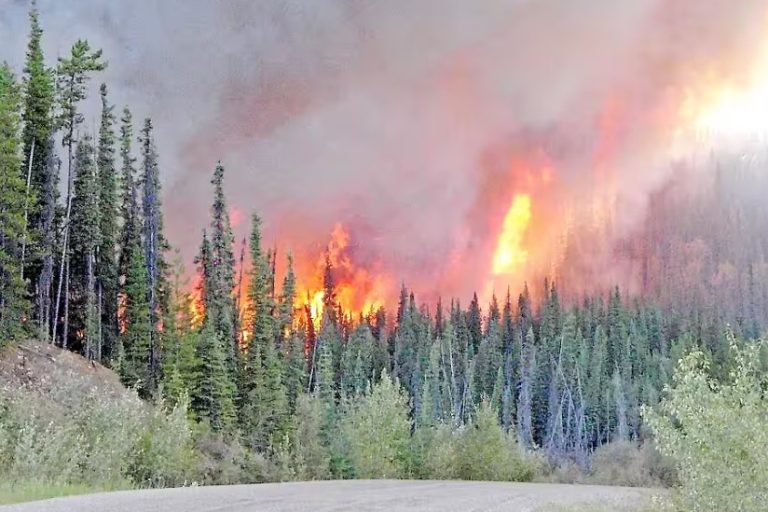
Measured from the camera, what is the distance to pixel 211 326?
82.9m

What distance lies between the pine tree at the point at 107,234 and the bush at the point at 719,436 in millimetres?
69428

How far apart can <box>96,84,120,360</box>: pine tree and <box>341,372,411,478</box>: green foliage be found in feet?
113

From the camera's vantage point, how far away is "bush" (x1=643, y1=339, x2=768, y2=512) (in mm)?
18938

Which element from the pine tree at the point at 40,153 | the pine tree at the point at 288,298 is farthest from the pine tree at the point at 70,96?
the pine tree at the point at 288,298

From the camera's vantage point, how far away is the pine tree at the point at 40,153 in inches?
2746

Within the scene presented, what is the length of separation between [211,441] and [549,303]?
5434 inches

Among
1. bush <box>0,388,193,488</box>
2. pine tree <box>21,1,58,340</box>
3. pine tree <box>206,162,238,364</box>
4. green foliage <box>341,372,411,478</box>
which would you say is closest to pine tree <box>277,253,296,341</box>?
pine tree <box>206,162,238,364</box>

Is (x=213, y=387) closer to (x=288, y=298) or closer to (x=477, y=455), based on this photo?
(x=477, y=455)

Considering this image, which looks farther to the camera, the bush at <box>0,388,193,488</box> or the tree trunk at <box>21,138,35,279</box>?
the tree trunk at <box>21,138,35,279</box>

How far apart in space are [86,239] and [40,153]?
9319 millimetres

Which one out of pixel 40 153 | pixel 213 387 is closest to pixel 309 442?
pixel 213 387

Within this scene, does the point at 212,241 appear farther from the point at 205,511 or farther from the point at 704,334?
the point at 704,334

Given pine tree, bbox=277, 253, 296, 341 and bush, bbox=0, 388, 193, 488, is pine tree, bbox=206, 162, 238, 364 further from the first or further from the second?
bush, bbox=0, 388, 193, 488

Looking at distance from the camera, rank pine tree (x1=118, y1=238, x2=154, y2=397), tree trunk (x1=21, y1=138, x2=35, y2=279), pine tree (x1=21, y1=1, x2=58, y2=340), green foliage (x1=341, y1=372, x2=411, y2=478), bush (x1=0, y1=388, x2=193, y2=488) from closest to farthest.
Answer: bush (x1=0, y1=388, x2=193, y2=488) → green foliage (x1=341, y1=372, x2=411, y2=478) → tree trunk (x1=21, y1=138, x2=35, y2=279) → pine tree (x1=21, y1=1, x2=58, y2=340) → pine tree (x1=118, y1=238, x2=154, y2=397)
